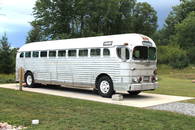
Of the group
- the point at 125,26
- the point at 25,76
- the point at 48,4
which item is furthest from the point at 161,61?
the point at 25,76

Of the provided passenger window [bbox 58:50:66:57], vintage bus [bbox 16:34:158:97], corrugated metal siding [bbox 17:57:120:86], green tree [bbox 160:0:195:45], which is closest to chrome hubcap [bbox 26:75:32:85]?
corrugated metal siding [bbox 17:57:120:86]

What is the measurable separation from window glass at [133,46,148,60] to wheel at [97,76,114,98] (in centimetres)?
154

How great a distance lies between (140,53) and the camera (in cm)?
1215

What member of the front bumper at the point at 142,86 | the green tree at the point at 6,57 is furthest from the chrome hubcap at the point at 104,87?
the green tree at the point at 6,57

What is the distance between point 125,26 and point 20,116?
52416mm

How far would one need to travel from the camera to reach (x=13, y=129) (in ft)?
20.8

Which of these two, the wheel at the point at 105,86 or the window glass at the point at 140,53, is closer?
the window glass at the point at 140,53

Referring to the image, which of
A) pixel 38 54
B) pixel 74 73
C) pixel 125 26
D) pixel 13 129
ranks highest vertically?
pixel 125 26

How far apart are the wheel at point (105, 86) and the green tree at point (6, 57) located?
1460 centimetres

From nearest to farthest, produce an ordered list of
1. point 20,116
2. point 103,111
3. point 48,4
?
point 20,116, point 103,111, point 48,4

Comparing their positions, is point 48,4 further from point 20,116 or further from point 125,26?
point 20,116

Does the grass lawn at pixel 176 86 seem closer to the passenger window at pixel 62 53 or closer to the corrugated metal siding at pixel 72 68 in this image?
the corrugated metal siding at pixel 72 68

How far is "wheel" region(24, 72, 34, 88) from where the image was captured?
1691cm

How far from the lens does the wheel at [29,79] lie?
666 inches
